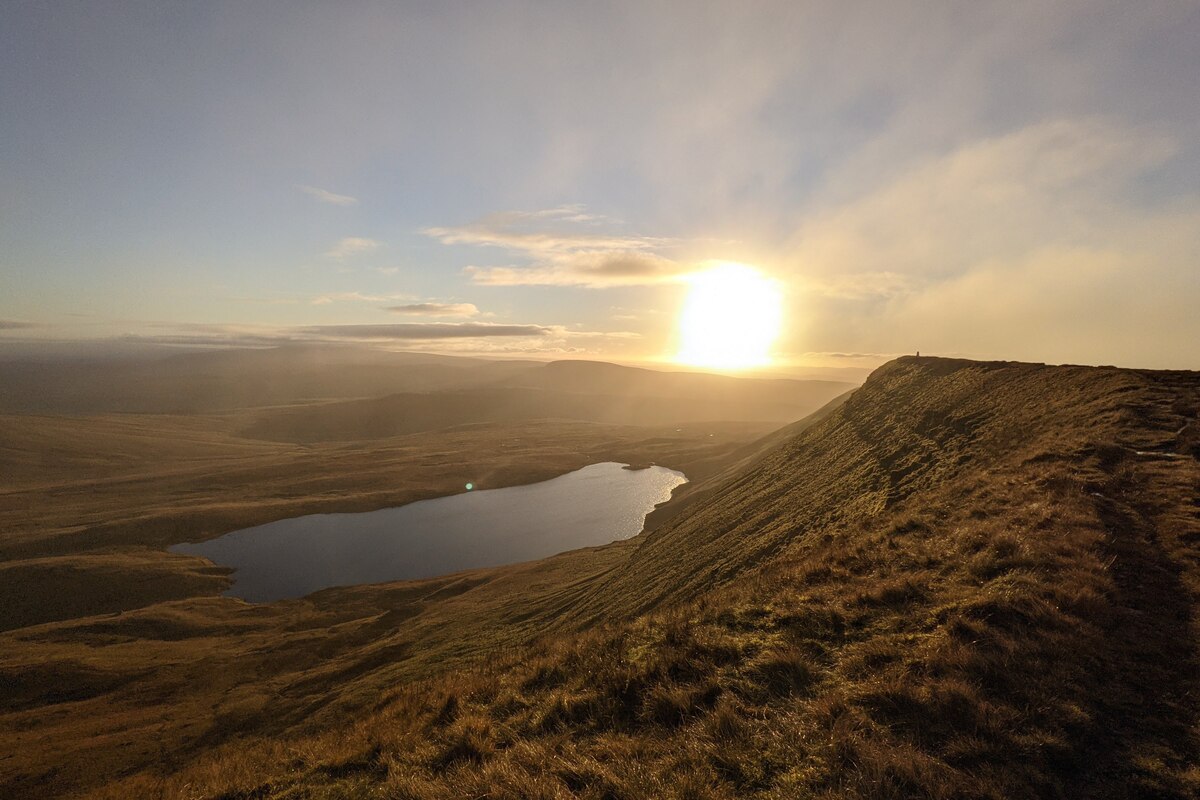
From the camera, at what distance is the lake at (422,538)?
7138 cm

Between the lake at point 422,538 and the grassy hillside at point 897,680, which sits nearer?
the grassy hillside at point 897,680

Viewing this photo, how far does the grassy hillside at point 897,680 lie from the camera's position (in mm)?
6625

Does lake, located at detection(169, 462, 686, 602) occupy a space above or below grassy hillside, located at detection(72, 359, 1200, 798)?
below

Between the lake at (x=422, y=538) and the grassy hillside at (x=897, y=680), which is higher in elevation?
the grassy hillside at (x=897, y=680)

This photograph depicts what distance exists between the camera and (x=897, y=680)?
26.5 ft

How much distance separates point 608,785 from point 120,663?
59.8 metres

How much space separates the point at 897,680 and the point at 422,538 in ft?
296

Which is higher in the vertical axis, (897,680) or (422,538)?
(897,680)

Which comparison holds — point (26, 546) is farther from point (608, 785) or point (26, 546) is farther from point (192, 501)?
point (608, 785)

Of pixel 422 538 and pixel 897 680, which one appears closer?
pixel 897 680

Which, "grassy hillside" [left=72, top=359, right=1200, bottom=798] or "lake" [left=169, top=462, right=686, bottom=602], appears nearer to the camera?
"grassy hillside" [left=72, top=359, right=1200, bottom=798]

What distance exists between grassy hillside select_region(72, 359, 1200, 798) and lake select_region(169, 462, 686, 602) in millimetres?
63567

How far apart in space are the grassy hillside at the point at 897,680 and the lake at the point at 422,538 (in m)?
63.6

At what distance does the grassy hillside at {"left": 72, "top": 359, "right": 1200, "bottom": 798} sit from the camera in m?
6.62
